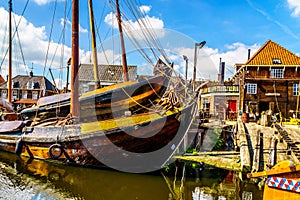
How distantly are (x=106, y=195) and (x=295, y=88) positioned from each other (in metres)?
24.6

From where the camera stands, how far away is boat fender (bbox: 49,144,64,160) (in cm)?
1273

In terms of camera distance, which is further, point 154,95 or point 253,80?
point 253,80

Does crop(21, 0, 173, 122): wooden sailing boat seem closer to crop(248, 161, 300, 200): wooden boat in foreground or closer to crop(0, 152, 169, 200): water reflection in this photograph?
crop(0, 152, 169, 200): water reflection

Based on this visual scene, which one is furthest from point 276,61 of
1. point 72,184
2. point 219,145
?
point 72,184

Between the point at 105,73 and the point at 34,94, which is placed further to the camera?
the point at 34,94

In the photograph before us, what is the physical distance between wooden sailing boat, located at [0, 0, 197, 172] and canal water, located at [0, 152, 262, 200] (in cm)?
64

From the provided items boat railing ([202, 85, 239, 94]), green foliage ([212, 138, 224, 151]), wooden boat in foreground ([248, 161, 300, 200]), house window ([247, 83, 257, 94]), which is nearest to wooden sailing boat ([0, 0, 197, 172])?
green foliage ([212, 138, 224, 151])

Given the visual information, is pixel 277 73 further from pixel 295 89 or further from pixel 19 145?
pixel 19 145

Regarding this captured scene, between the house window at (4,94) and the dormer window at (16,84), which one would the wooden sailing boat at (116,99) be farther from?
the house window at (4,94)

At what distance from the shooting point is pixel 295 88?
26750 mm

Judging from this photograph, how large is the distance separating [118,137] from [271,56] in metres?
23.0

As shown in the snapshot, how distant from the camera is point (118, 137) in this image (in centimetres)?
1175

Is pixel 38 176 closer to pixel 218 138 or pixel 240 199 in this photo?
pixel 240 199

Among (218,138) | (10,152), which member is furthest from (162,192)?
(10,152)
